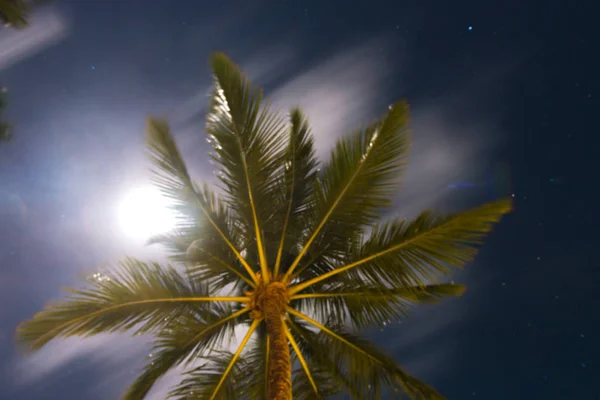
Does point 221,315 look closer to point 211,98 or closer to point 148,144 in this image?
point 148,144

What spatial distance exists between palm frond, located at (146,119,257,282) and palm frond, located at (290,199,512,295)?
1.64 metres

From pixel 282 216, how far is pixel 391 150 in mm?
2120

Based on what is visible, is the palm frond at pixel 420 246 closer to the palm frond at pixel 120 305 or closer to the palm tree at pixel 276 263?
the palm tree at pixel 276 263

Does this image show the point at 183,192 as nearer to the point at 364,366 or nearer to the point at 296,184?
the point at 296,184

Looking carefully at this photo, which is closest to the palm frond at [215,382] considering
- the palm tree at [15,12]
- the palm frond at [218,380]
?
the palm frond at [218,380]

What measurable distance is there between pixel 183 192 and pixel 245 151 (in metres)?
1.18

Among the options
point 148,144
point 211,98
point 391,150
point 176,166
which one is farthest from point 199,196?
point 391,150

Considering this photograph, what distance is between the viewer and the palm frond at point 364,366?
6902 millimetres

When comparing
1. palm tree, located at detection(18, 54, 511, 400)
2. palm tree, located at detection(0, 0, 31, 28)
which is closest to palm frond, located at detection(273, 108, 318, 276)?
palm tree, located at detection(18, 54, 511, 400)

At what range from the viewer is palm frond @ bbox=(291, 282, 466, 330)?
759 centimetres

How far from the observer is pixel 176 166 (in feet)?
24.7

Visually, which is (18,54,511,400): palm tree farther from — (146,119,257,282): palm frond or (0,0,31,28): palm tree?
(0,0,31,28): palm tree

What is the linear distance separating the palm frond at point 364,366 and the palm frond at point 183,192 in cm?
152

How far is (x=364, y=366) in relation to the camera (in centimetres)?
740
